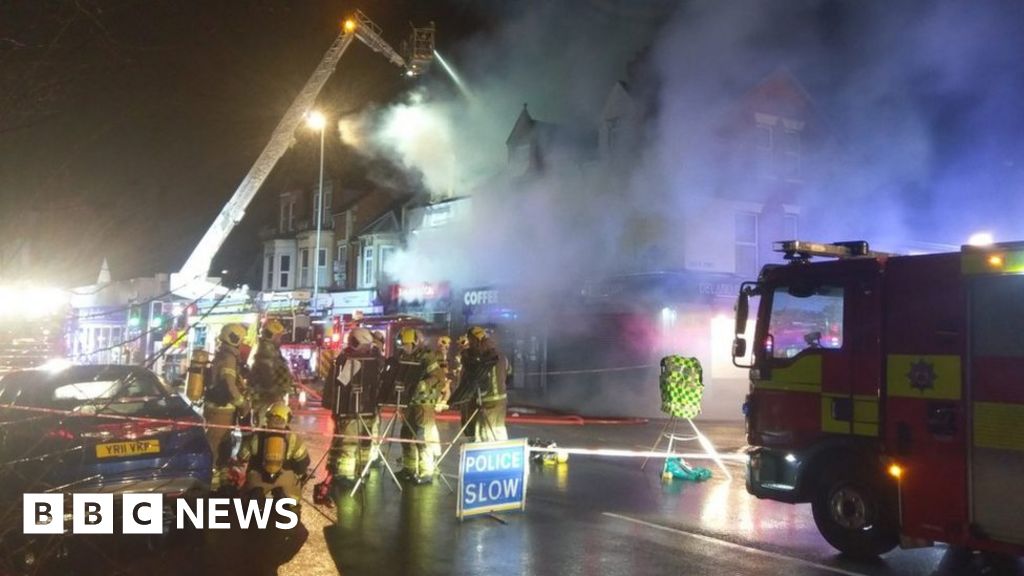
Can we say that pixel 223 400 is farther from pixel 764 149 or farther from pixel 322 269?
pixel 322 269

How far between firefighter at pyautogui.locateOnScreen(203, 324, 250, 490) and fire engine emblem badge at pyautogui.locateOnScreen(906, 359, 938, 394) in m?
6.08

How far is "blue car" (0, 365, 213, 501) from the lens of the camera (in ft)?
16.9

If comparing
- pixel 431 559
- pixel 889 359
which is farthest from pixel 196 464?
pixel 889 359

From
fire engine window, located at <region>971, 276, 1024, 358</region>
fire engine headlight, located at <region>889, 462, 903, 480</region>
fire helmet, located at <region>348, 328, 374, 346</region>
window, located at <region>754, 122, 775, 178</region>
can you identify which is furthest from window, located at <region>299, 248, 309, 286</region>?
fire engine window, located at <region>971, 276, 1024, 358</region>

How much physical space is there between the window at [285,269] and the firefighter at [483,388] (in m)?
25.8

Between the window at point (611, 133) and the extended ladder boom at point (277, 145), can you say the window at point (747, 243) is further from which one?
the extended ladder boom at point (277, 145)

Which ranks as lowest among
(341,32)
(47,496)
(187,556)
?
(187,556)

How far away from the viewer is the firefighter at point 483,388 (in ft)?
26.3

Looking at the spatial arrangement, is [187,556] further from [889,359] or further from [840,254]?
[840,254]

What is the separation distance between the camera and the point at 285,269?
3244cm

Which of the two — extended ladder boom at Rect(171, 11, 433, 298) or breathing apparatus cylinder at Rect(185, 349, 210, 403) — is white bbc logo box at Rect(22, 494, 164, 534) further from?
extended ladder boom at Rect(171, 11, 433, 298)

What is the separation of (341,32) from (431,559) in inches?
632

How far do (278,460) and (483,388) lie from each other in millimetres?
2988

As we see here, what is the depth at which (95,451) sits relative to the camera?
17.1 ft
